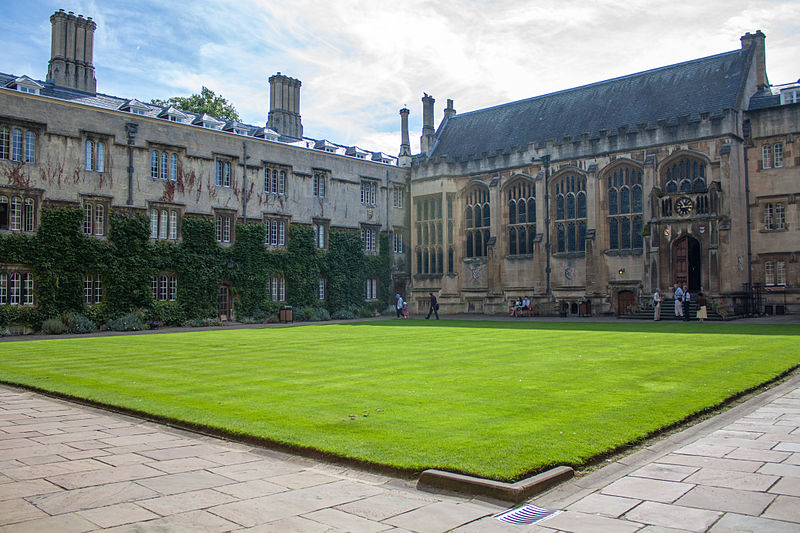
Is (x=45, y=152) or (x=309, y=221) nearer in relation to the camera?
(x=45, y=152)

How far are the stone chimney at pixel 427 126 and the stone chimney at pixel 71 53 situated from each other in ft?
70.6

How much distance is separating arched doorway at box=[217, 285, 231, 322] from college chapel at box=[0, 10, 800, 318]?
0.35 feet

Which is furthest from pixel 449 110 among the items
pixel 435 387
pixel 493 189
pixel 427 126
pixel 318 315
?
pixel 435 387

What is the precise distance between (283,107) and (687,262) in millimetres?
29569

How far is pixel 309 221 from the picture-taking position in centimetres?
3788

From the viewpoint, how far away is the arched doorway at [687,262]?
106 feet

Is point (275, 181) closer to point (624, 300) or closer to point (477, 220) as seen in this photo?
point (477, 220)

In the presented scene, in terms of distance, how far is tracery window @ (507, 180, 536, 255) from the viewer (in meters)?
38.2

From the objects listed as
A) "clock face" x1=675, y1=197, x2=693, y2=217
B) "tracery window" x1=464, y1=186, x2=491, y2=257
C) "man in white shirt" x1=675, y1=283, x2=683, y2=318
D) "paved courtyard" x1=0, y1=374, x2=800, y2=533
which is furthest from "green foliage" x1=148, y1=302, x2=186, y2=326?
"clock face" x1=675, y1=197, x2=693, y2=217

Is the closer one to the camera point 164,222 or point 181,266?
point 164,222

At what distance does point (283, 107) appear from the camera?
47156mm

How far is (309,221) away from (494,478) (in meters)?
33.3

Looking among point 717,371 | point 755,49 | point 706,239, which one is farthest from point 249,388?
point 755,49

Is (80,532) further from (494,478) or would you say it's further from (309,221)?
(309,221)
